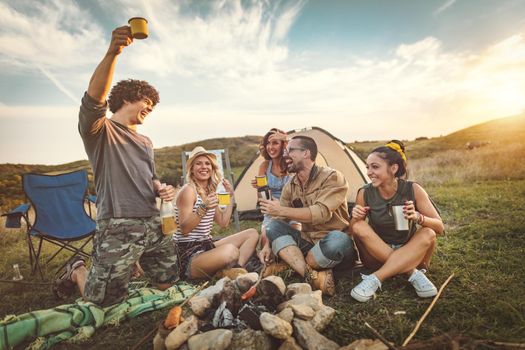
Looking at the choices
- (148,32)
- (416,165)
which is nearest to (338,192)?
(148,32)

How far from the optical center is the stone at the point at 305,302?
2289 millimetres

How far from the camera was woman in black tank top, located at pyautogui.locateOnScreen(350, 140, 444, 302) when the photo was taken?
2.70 metres

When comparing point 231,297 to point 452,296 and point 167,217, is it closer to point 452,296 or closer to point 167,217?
point 167,217

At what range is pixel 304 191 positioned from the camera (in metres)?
3.34

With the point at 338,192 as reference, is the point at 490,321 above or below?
below

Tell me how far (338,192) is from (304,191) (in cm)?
38

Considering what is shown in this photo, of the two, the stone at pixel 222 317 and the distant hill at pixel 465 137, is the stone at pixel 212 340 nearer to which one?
the stone at pixel 222 317

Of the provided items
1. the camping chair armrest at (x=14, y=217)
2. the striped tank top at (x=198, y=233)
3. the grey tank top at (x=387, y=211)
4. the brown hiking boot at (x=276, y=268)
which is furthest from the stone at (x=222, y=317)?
the camping chair armrest at (x=14, y=217)

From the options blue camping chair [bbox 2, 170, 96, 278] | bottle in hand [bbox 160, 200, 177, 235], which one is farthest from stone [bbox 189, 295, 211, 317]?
blue camping chair [bbox 2, 170, 96, 278]

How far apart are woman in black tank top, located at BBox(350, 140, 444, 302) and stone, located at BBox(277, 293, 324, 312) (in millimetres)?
473

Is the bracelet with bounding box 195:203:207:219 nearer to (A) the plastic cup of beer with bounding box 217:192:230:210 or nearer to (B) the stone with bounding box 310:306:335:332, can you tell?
(A) the plastic cup of beer with bounding box 217:192:230:210

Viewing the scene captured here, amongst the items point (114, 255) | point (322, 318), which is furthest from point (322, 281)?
point (114, 255)

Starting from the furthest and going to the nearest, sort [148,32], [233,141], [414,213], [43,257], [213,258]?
[233,141] < [43,257] < [213,258] < [414,213] < [148,32]

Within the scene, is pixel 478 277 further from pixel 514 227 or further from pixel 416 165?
pixel 416 165
